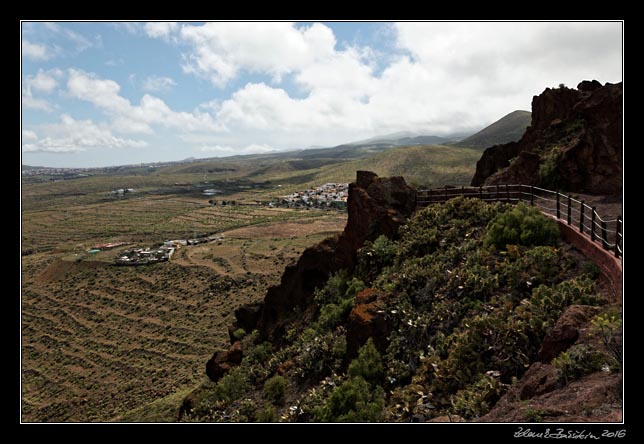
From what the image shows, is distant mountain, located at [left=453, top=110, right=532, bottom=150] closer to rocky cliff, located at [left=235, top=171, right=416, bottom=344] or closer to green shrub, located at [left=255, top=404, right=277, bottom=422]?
rocky cliff, located at [left=235, top=171, right=416, bottom=344]

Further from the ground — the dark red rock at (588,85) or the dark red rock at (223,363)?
the dark red rock at (588,85)

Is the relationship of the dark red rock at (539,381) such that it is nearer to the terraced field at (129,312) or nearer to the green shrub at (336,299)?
the green shrub at (336,299)

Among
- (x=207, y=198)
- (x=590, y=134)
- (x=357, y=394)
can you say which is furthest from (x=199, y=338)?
(x=207, y=198)

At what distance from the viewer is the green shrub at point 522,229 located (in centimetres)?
1058

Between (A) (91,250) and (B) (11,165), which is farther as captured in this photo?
(A) (91,250)

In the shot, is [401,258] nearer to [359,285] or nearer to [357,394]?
[359,285]

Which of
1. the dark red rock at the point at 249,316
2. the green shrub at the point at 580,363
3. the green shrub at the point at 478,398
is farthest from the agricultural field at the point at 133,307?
the green shrub at the point at 580,363

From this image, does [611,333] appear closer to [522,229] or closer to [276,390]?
[522,229]

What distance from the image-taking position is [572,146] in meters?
16.0

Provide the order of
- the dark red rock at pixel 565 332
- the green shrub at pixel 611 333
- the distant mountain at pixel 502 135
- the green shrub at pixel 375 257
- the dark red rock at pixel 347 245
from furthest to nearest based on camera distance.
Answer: the distant mountain at pixel 502 135
the dark red rock at pixel 347 245
the green shrub at pixel 375 257
the dark red rock at pixel 565 332
the green shrub at pixel 611 333

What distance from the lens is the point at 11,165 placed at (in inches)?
185

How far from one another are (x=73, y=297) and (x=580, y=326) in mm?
58754

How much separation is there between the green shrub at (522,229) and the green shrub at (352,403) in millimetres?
5743

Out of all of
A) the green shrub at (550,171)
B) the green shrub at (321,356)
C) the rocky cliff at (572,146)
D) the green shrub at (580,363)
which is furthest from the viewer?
the green shrub at (550,171)
